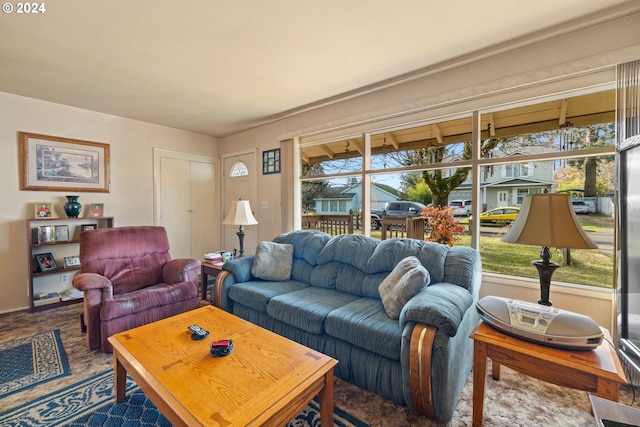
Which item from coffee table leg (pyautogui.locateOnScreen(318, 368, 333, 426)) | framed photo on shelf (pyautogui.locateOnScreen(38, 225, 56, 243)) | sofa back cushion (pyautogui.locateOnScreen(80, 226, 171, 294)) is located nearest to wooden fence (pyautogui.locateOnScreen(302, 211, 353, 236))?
sofa back cushion (pyautogui.locateOnScreen(80, 226, 171, 294))

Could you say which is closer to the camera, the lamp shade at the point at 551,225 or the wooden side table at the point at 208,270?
the lamp shade at the point at 551,225

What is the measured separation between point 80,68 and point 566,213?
13.1 ft

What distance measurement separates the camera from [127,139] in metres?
4.18

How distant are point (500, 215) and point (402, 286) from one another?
139 centimetres

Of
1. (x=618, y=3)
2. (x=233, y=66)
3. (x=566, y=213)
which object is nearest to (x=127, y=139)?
(x=233, y=66)

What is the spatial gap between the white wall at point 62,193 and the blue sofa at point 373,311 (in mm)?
2447

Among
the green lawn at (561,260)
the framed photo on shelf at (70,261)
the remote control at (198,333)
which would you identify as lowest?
the remote control at (198,333)

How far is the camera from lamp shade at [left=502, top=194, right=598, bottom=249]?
1436 millimetres

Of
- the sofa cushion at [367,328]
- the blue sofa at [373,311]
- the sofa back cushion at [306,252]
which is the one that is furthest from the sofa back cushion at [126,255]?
the sofa cushion at [367,328]

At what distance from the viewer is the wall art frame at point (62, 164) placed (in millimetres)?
3408

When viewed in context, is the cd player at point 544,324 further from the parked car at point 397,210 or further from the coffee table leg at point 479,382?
the parked car at point 397,210

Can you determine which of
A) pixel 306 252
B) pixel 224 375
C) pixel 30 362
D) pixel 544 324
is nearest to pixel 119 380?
pixel 224 375

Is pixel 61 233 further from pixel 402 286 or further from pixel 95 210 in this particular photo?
pixel 402 286

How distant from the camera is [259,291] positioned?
259cm
